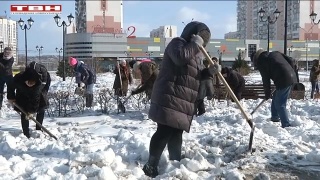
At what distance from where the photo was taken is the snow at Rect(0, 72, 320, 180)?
4074 mm

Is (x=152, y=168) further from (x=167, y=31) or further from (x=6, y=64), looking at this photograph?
(x=167, y=31)

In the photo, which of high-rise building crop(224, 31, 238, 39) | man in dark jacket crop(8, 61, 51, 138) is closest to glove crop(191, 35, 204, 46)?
man in dark jacket crop(8, 61, 51, 138)

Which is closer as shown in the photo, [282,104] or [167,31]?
[282,104]

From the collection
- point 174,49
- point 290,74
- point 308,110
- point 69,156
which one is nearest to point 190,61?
point 174,49

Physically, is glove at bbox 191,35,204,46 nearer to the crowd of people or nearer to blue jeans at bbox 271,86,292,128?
the crowd of people

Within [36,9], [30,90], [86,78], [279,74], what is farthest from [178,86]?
[36,9]

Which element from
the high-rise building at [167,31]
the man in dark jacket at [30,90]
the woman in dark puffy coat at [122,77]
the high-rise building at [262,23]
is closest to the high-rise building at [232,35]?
the high-rise building at [262,23]

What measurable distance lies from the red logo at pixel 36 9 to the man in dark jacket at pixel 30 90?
2147 cm

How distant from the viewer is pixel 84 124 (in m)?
7.58

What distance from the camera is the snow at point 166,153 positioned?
4.07 m

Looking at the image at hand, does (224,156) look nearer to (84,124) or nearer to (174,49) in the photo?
(174,49)

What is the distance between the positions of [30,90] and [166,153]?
2.47 meters

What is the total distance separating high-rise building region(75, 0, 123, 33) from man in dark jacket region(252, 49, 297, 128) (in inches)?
3112

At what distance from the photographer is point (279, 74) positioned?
21.5ft
